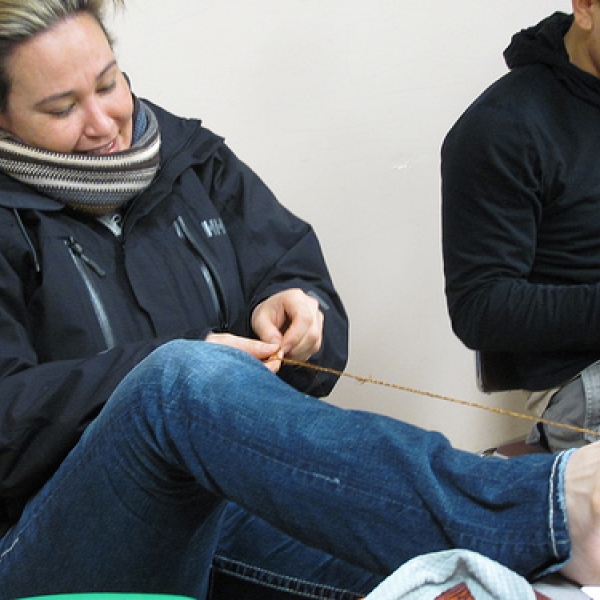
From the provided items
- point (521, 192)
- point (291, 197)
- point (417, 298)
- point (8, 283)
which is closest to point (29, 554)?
point (8, 283)

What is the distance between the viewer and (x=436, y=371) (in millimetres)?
→ 1909

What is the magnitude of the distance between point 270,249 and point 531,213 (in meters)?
0.36

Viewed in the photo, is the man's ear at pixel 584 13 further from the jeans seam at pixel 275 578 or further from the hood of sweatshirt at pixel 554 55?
the jeans seam at pixel 275 578

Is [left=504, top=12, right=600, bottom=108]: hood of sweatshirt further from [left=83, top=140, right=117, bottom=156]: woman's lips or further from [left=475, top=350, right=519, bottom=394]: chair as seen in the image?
[left=83, top=140, right=117, bottom=156]: woman's lips

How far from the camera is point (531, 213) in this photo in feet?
4.04

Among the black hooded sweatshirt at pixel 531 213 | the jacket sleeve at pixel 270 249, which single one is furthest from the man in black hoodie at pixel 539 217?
the jacket sleeve at pixel 270 249

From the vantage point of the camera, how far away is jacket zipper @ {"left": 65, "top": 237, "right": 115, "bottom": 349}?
1044 millimetres

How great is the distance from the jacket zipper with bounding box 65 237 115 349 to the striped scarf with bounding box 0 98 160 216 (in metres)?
0.05

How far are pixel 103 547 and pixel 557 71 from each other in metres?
0.89

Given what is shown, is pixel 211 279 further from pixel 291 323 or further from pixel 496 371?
pixel 496 371

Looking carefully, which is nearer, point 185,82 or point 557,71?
point 557,71

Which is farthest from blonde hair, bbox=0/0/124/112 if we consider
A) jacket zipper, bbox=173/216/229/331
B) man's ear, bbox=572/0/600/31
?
man's ear, bbox=572/0/600/31

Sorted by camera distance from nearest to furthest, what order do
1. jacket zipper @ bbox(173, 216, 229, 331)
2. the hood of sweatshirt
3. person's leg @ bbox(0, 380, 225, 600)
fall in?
person's leg @ bbox(0, 380, 225, 600) → jacket zipper @ bbox(173, 216, 229, 331) → the hood of sweatshirt

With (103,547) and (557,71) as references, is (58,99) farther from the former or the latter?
(557,71)
